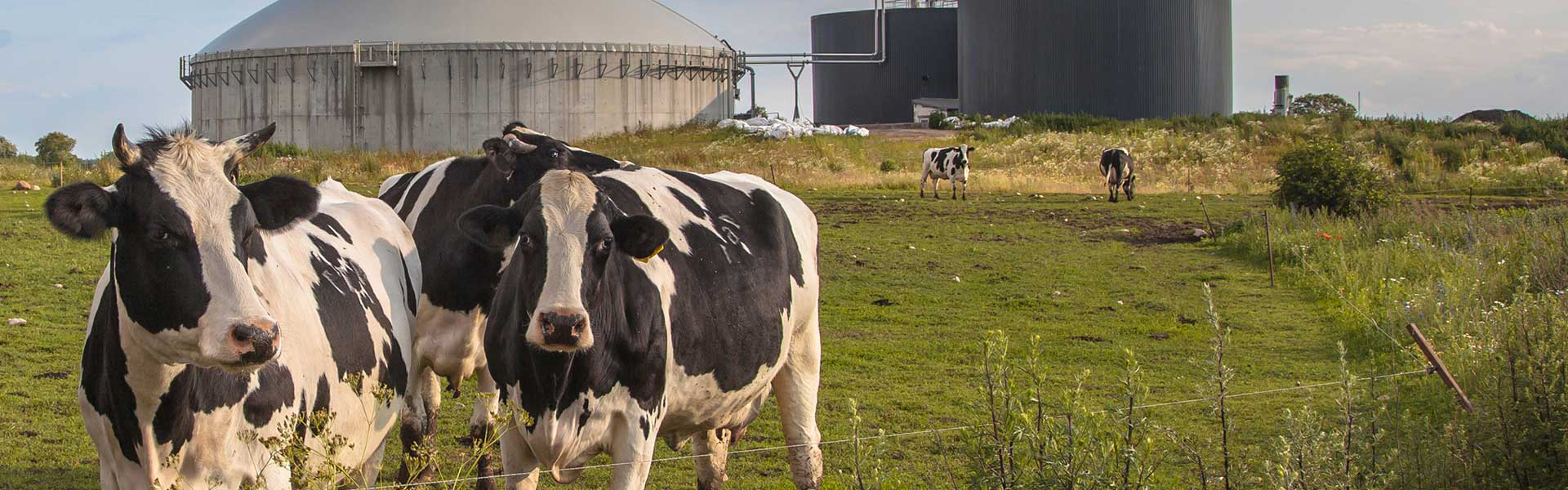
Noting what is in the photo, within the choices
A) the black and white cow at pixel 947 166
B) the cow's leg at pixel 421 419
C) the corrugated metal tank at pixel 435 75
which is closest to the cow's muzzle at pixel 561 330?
the cow's leg at pixel 421 419

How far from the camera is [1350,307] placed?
37.9ft

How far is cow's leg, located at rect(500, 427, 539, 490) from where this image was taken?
16.8 feet

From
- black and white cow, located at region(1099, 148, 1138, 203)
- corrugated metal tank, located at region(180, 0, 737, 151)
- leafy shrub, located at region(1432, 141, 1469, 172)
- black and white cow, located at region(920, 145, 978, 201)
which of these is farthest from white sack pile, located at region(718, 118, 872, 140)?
black and white cow, located at region(1099, 148, 1138, 203)

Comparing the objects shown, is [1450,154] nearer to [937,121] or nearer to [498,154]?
[937,121]

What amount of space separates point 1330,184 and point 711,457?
15.0 metres

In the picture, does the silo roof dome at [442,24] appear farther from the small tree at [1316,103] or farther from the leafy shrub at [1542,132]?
the small tree at [1316,103]

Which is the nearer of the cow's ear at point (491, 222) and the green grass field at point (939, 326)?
the cow's ear at point (491, 222)

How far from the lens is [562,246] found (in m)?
4.82

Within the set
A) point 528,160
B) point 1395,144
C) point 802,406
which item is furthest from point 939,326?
point 1395,144

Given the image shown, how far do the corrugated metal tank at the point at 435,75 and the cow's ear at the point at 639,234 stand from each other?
40.6 meters

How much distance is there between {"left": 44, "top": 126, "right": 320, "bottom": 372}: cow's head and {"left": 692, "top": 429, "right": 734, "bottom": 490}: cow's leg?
9.27 ft

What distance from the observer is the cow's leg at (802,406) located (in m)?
6.45

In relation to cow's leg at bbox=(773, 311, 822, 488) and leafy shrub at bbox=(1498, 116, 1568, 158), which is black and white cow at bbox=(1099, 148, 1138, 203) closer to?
leafy shrub at bbox=(1498, 116, 1568, 158)

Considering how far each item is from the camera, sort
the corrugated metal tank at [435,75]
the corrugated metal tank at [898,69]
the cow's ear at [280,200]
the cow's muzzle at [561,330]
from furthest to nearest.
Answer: the corrugated metal tank at [898,69]
the corrugated metal tank at [435,75]
the cow's muzzle at [561,330]
the cow's ear at [280,200]
